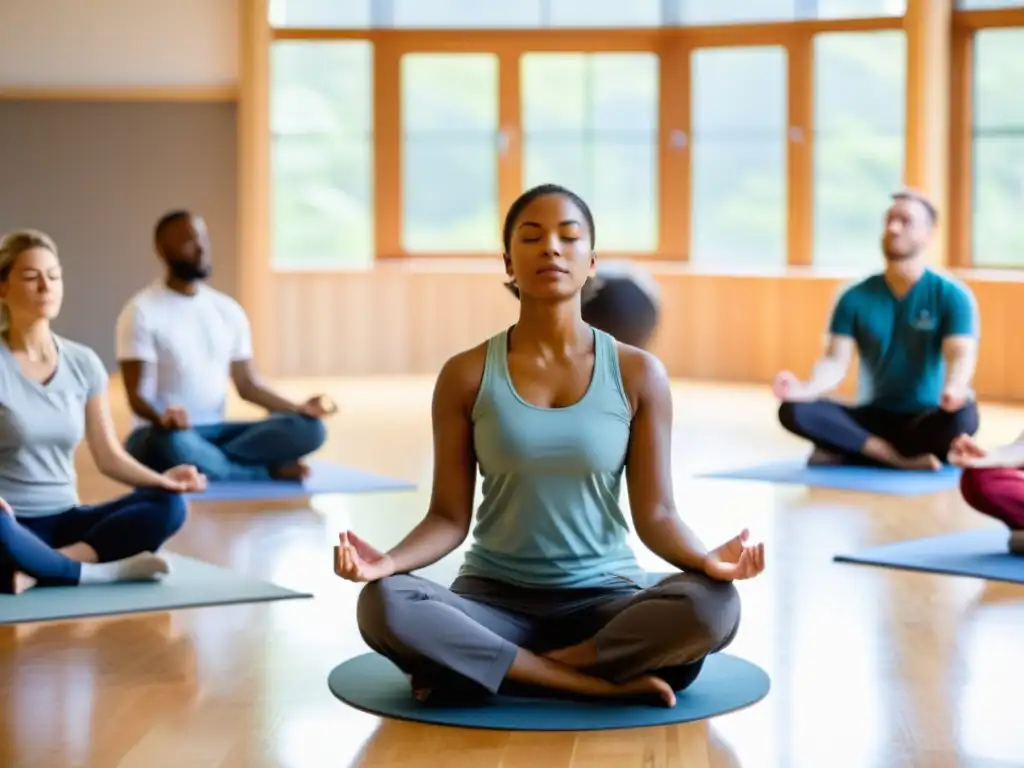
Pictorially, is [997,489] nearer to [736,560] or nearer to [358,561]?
[736,560]

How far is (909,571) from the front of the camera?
4.92 meters

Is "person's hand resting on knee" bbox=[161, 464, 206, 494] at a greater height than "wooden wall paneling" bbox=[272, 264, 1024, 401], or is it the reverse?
"wooden wall paneling" bbox=[272, 264, 1024, 401]

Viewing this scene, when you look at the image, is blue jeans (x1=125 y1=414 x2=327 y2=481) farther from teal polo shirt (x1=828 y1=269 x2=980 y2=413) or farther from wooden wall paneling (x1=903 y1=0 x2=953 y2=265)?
wooden wall paneling (x1=903 y1=0 x2=953 y2=265)

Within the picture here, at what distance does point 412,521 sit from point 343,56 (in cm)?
519

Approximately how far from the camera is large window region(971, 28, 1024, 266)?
9.28m

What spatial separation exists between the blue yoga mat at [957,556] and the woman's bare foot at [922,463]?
1.23 metres

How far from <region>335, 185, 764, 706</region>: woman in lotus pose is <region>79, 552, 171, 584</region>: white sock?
1.22 meters

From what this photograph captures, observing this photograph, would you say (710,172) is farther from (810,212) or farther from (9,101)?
(9,101)

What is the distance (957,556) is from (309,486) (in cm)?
229

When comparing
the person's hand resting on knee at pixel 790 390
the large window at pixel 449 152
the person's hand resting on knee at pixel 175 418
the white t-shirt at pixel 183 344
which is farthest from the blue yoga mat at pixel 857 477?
the large window at pixel 449 152

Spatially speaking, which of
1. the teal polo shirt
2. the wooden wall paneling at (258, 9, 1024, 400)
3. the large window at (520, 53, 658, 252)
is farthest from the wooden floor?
the large window at (520, 53, 658, 252)

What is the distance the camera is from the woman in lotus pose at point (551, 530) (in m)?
3.43

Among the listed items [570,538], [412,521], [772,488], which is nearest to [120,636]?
[570,538]

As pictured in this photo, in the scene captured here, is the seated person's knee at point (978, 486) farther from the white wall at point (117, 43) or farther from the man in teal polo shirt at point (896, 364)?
the white wall at point (117, 43)
